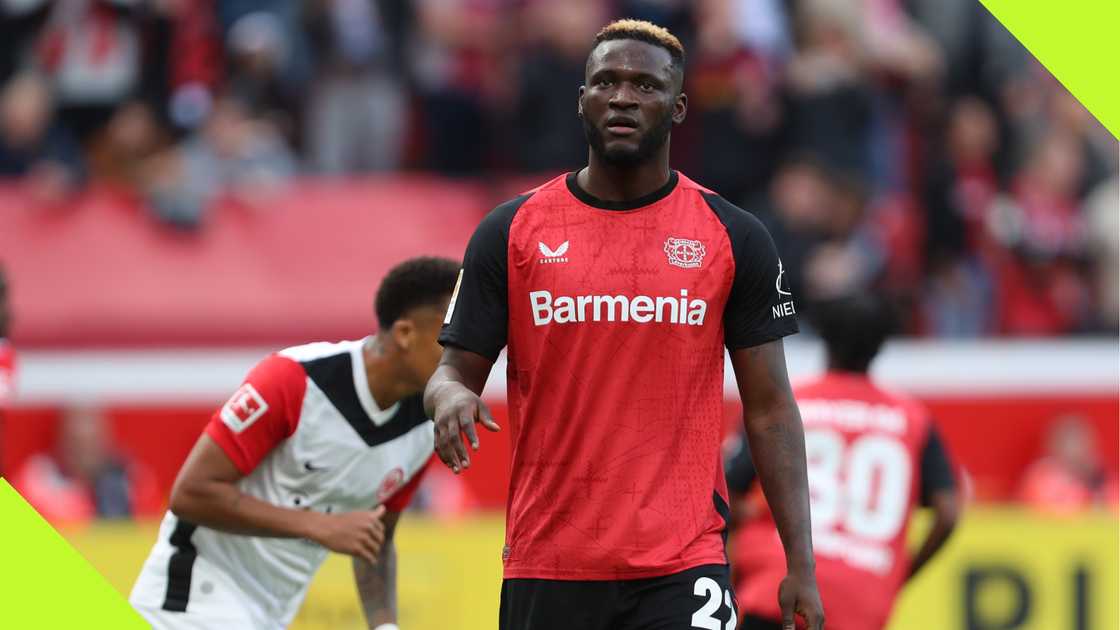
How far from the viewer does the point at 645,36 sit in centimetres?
442

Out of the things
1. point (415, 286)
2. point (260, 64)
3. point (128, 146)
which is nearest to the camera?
point (415, 286)

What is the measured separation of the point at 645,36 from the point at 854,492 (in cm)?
258

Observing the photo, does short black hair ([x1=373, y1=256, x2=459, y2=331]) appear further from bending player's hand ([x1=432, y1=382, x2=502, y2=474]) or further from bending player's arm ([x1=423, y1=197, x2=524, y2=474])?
bending player's hand ([x1=432, y1=382, x2=502, y2=474])

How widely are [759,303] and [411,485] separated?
1.81 metres

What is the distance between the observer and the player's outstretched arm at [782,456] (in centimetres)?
447

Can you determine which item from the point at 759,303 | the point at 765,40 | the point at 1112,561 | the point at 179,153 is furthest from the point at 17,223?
the point at 759,303

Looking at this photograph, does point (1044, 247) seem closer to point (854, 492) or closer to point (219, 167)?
point (219, 167)

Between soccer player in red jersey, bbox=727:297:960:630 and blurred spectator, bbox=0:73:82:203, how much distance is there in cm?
819

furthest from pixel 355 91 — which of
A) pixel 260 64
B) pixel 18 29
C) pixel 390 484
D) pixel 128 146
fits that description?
pixel 390 484

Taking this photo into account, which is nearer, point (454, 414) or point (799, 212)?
point (454, 414)

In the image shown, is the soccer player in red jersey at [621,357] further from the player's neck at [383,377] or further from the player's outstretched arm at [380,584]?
the player's outstretched arm at [380,584]

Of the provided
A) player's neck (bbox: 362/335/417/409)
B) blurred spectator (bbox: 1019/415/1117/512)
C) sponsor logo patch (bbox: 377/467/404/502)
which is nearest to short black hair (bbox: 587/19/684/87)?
player's neck (bbox: 362/335/417/409)

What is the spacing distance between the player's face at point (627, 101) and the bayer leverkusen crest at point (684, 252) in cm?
22

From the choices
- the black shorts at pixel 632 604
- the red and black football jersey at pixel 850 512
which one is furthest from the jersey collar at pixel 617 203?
the red and black football jersey at pixel 850 512
